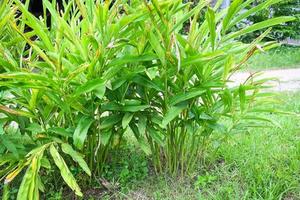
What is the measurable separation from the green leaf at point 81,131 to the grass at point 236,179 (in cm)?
48

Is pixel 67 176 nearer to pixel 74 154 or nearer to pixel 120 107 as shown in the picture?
pixel 74 154

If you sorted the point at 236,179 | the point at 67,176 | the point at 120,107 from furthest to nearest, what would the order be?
the point at 236,179
the point at 120,107
the point at 67,176

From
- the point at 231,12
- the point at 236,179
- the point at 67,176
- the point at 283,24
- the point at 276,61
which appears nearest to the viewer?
the point at 67,176

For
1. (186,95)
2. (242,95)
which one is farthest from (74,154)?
(242,95)

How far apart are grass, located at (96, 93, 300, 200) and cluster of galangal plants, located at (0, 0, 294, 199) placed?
0.37 ft

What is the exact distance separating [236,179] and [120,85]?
866 mm

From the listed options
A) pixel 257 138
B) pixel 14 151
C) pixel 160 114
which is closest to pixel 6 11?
pixel 14 151

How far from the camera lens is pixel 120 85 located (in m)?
2.05

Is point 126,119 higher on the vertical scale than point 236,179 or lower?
higher

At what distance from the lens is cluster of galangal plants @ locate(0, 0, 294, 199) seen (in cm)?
192

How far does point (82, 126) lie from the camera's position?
2006mm

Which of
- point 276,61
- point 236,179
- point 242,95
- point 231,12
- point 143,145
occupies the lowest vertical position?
point 276,61

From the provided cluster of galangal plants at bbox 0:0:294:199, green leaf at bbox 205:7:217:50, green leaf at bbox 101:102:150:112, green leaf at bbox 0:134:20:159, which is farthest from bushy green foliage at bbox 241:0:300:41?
green leaf at bbox 0:134:20:159

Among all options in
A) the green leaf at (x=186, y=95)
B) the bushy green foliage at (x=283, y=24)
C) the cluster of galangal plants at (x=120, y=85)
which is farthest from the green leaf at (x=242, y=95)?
the bushy green foliage at (x=283, y=24)
